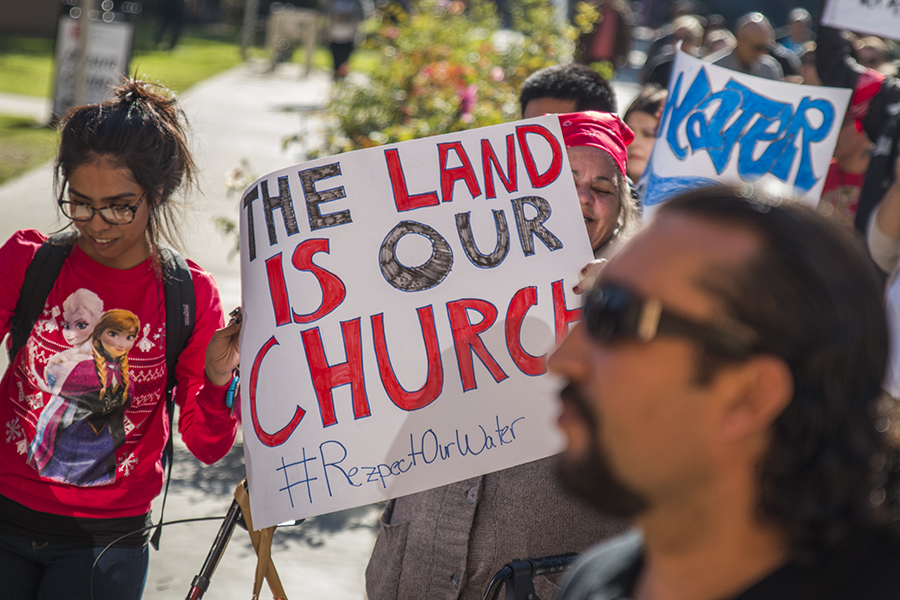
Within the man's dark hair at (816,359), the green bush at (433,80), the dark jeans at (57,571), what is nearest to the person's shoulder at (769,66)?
the green bush at (433,80)

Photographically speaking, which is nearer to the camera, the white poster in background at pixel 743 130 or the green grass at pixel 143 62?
the white poster in background at pixel 743 130

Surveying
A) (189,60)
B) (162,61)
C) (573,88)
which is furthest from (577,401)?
(189,60)

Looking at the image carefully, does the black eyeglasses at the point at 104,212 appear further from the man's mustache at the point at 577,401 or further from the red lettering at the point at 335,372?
the man's mustache at the point at 577,401

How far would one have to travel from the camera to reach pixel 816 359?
1037mm

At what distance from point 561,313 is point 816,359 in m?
1.11

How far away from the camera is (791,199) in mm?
1132

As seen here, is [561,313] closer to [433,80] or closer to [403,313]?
[403,313]

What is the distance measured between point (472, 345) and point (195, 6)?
2735 cm

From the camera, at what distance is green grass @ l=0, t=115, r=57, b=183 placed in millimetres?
8898

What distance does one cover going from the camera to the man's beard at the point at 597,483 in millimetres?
1118

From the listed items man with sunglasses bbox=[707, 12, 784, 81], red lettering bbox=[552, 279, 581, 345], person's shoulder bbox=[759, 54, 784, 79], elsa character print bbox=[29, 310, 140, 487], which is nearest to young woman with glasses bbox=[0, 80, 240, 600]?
elsa character print bbox=[29, 310, 140, 487]

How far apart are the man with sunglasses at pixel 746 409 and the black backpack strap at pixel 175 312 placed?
134 centimetres

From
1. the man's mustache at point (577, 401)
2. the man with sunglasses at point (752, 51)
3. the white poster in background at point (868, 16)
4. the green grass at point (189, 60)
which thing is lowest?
the green grass at point (189, 60)

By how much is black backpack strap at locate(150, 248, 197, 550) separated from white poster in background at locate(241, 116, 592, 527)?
0.26m
